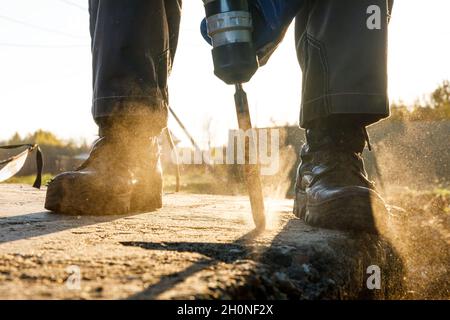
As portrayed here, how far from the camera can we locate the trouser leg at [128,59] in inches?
55.7

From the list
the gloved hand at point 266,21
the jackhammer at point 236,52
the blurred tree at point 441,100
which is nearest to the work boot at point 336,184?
the jackhammer at point 236,52

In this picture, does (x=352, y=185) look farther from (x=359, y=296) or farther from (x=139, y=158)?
(x=139, y=158)

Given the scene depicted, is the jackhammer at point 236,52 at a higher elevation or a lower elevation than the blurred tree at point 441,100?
lower

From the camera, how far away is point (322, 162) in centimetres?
132

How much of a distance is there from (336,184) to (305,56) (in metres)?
0.47

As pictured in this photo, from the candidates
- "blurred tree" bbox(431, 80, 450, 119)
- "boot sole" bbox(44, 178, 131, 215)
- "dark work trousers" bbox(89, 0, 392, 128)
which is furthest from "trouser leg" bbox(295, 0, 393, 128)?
"blurred tree" bbox(431, 80, 450, 119)

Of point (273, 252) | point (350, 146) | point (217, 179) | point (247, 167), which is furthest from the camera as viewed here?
point (217, 179)

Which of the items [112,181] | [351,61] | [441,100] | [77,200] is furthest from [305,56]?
[441,100]

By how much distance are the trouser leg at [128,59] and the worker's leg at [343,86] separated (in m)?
0.52

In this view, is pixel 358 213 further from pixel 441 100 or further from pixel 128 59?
pixel 441 100

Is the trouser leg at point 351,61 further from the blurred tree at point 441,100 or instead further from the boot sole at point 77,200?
the blurred tree at point 441,100

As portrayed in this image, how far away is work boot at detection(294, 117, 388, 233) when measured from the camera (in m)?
1.09
